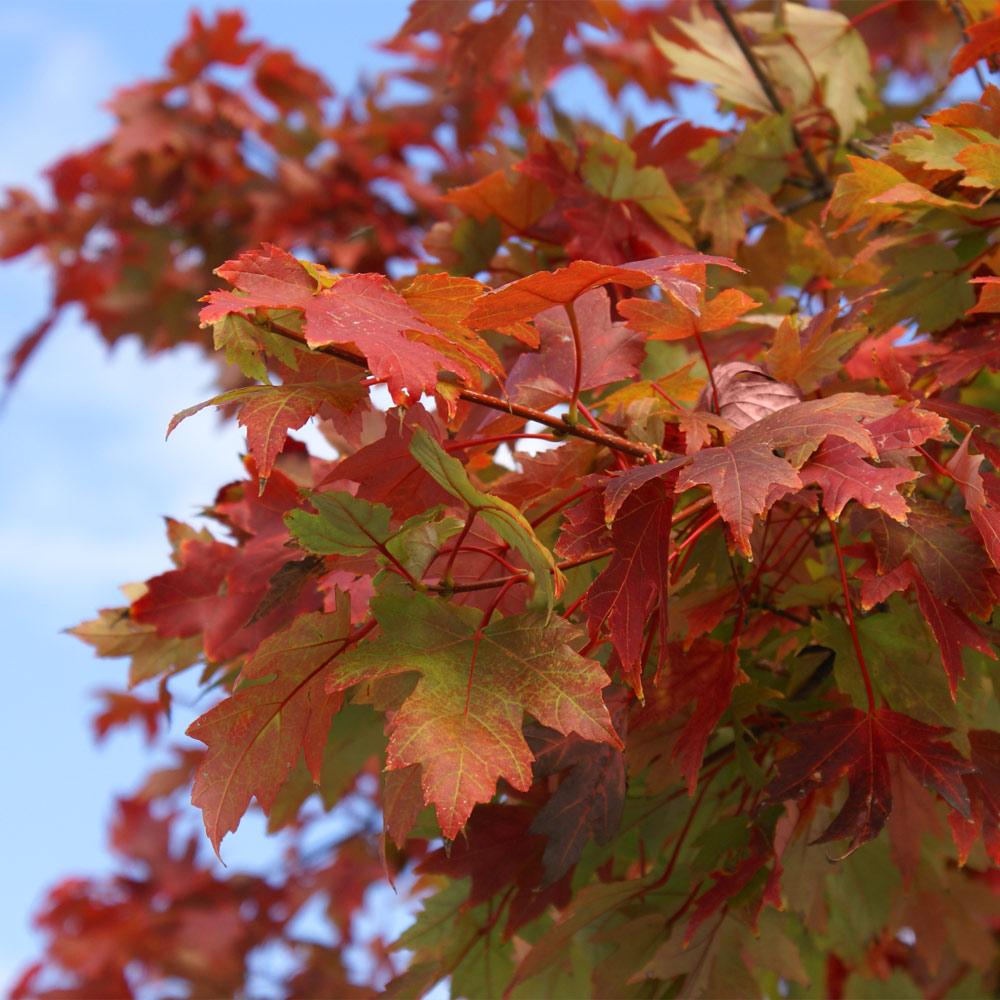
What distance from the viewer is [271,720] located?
789 millimetres

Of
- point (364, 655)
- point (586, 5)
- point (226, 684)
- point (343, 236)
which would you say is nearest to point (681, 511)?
point (364, 655)

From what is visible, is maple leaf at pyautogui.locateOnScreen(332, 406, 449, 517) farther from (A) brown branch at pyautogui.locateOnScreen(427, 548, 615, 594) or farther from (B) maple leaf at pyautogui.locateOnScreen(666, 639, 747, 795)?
(B) maple leaf at pyautogui.locateOnScreen(666, 639, 747, 795)

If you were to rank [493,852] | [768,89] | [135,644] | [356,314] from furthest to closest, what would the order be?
1. [768,89]
2. [135,644]
3. [493,852]
4. [356,314]

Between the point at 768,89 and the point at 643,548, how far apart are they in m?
0.89

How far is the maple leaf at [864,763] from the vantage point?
0.76 meters

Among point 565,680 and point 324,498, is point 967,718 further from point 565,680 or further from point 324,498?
point 324,498

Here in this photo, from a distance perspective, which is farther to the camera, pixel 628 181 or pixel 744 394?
pixel 628 181

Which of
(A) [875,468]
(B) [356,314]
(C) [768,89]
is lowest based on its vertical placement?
(A) [875,468]

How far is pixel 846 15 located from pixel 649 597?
3.99ft

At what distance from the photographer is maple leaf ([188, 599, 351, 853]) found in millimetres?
768

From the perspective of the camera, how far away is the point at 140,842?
272 centimetres

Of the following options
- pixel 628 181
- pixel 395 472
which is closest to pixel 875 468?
pixel 395 472

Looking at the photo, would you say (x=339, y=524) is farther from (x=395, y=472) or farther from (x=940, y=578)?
(x=940, y=578)

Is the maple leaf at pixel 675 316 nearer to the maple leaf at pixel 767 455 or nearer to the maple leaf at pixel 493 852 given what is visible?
the maple leaf at pixel 767 455
